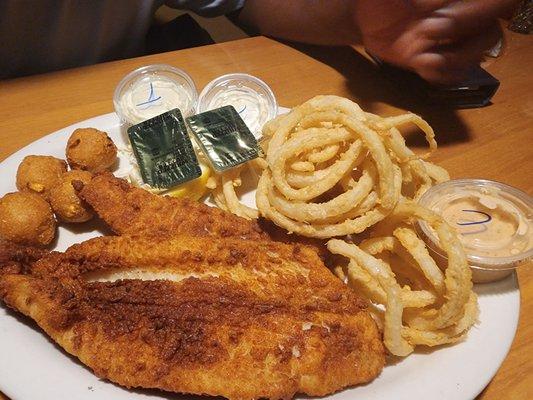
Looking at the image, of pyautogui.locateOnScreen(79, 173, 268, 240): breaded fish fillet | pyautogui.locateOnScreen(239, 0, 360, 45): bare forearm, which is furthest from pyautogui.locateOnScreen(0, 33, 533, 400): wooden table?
pyautogui.locateOnScreen(79, 173, 268, 240): breaded fish fillet

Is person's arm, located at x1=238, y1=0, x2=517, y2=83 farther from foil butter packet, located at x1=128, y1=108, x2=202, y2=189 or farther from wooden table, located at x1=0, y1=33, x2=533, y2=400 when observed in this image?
foil butter packet, located at x1=128, y1=108, x2=202, y2=189

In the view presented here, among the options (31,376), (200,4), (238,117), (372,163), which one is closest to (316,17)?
(200,4)

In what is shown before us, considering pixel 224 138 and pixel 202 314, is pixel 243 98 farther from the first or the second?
pixel 202 314

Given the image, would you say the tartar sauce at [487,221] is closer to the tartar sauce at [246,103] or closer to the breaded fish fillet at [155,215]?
the breaded fish fillet at [155,215]

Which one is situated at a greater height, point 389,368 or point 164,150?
point 164,150

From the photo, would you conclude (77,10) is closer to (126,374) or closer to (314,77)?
(314,77)

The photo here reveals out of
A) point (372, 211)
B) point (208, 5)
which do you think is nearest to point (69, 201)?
point (372, 211)
